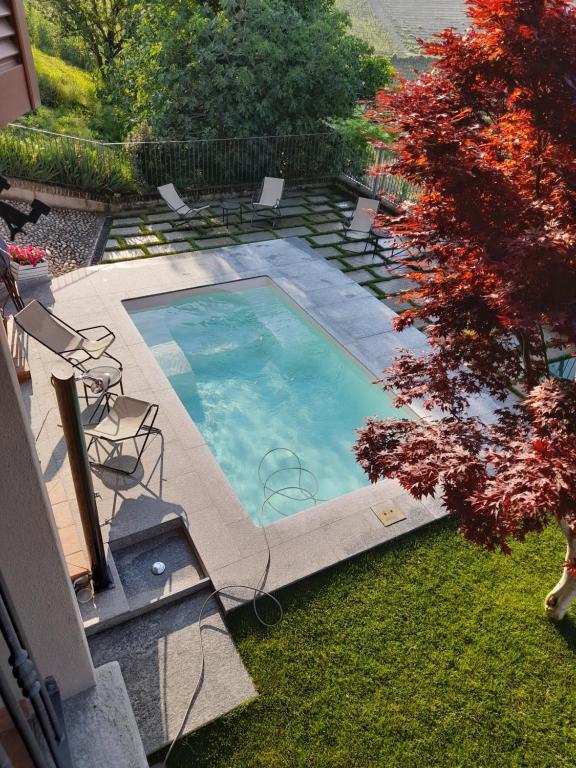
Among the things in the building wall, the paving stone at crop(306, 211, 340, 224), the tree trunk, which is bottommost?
the paving stone at crop(306, 211, 340, 224)

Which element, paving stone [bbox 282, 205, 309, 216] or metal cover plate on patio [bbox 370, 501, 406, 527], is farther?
paving stone [bbox 282, 205, 309, 216]

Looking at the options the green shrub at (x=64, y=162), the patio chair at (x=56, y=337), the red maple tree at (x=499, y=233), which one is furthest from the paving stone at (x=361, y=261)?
the red maple tree at (x=499, y=233)

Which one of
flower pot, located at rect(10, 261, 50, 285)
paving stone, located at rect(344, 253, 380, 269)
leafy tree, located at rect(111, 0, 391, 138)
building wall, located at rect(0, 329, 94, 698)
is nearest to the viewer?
building wall, located at rect(0, 329, 94, 698)

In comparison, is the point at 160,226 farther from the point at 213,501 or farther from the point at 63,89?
the point at 63,89

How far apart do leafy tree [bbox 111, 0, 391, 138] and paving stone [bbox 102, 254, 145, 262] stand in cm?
414

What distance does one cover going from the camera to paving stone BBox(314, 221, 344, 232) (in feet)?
39.2

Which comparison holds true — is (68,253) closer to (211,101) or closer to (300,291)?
(300,291)

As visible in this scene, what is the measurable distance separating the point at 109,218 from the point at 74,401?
30.2 ft

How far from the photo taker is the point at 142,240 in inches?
430

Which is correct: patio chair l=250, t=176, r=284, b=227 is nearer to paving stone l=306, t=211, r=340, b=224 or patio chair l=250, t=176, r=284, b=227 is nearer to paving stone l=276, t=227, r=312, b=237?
paving stone l=276, t=227, r=312, b=237

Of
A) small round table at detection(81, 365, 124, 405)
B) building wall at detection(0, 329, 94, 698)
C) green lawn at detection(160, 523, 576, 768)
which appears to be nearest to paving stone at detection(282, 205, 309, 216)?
small round table at detection(81, 365, 124, 405)

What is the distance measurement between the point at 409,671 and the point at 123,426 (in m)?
3.56

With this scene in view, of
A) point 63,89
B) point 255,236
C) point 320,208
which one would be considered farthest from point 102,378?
point 63,89

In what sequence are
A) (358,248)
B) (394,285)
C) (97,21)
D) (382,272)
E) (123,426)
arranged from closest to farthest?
(123,426) → (394,285) → (382,272) → (358,248) → (97,21)
